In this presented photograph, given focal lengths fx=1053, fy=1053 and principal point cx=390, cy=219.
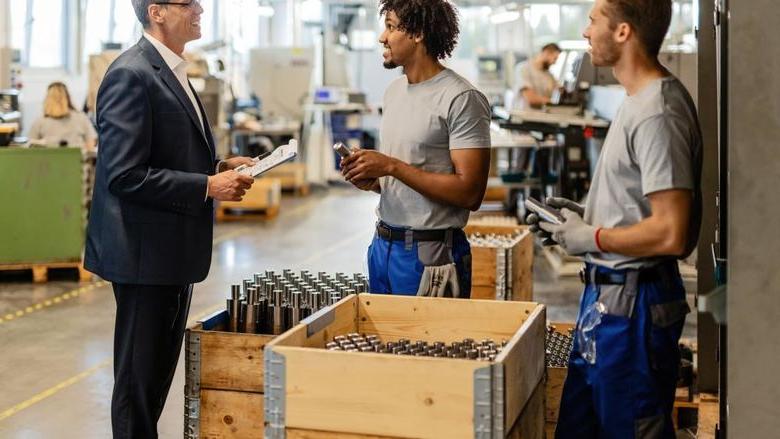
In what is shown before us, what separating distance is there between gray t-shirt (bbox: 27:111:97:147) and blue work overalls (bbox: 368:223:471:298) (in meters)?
6.53

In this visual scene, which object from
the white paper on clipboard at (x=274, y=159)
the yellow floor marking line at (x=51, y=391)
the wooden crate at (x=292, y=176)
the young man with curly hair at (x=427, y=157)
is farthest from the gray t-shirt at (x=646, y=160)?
the wooden crate at (x=292, y=176)

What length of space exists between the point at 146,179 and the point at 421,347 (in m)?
0.94

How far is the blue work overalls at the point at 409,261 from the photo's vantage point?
320cm

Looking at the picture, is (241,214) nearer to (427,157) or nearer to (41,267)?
(41,267)

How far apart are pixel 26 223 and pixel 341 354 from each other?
19.1 feet

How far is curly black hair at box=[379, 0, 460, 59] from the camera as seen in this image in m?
3.21

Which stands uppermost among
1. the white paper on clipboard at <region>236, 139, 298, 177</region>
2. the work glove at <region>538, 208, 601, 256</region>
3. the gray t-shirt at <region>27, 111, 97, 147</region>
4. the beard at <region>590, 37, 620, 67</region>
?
the beard at <region>590, 37, 620, 67</region>

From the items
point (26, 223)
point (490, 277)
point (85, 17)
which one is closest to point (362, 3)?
point (85, 17)

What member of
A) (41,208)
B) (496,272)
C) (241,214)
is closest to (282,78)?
(241,214)

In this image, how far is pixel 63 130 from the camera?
30.6 ft

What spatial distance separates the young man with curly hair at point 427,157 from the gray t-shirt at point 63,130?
259 inches

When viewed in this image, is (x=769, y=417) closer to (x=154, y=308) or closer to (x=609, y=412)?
(x=609, y=412)

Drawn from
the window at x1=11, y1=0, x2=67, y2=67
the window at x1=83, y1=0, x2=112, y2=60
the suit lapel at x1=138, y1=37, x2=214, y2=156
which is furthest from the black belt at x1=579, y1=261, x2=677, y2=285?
the window at x1=83, y1=0, x2=112, y2=60

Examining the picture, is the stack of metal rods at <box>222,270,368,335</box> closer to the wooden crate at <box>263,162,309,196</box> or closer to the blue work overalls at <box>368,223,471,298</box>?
the blue work overalls at <box>368,223,471,298</box>
